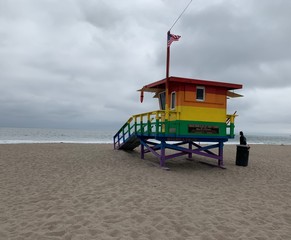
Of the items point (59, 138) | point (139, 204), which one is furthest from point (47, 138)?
point (139, 204)

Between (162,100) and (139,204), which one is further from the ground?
(162,100)

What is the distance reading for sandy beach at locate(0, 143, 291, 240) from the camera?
199 inches

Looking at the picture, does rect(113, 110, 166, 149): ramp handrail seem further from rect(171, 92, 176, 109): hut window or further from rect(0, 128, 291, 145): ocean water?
rect(0, 128, 291, 145): ocean water

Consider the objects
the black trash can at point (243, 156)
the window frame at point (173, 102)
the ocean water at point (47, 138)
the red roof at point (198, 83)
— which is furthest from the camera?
the ocean water at point (47, 138)

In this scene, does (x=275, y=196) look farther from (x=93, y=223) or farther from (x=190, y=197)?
(x=93, y=223)

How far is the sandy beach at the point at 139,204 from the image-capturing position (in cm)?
504

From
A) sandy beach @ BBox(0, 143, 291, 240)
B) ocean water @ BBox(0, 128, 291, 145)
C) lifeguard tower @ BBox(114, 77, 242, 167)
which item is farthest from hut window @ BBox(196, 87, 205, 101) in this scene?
ocean water @ BBox(0, 128, 291, 145)

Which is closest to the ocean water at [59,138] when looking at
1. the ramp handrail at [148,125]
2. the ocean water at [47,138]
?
the ocean water at [47,138]

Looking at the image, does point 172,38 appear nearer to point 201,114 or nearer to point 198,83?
point 198,83

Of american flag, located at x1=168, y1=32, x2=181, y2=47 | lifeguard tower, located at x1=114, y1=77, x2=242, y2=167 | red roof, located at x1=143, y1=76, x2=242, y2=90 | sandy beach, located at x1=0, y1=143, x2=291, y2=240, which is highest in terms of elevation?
american flag, located at x1=168, y1=32, x2=181, y2=47

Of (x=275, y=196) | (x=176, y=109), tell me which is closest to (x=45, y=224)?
(x=275, y=196)

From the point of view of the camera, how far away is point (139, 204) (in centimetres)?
655

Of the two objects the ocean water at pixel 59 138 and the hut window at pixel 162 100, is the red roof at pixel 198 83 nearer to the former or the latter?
the hut window at pixel 162 100

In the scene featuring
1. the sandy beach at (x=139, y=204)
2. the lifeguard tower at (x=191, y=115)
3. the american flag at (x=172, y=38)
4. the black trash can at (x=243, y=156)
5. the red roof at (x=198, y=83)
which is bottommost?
Result: the sandy beach at (x=139, y=204)
